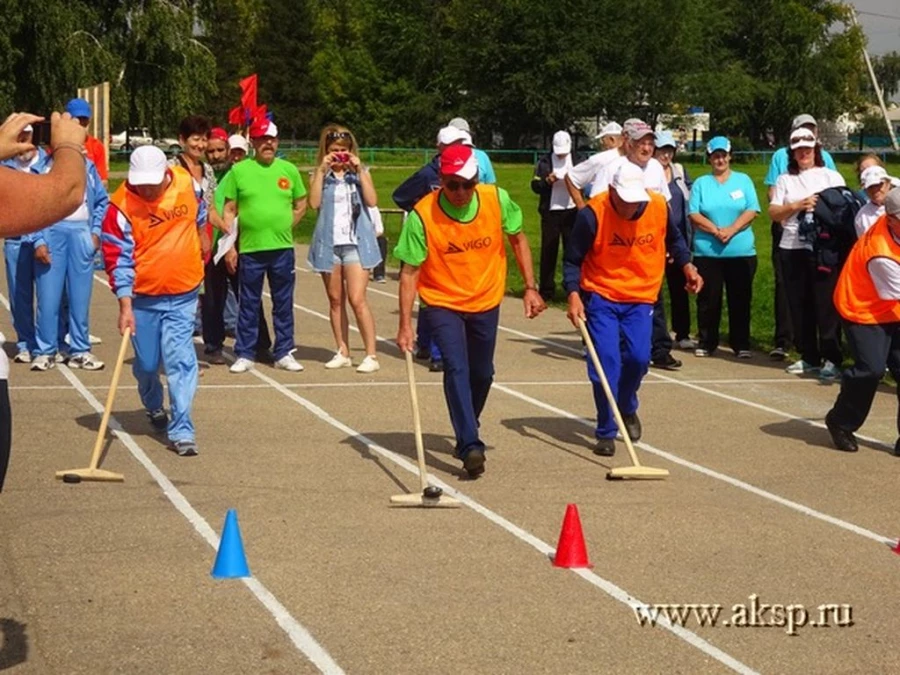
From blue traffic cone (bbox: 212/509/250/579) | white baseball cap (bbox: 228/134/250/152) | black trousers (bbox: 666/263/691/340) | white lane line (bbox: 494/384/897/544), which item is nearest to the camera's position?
blue traffic cone (bbox: 212/509/250/579)

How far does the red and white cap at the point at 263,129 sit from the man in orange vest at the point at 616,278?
4058mm

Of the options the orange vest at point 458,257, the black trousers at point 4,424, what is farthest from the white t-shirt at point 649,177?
the black trousers at point 4,424

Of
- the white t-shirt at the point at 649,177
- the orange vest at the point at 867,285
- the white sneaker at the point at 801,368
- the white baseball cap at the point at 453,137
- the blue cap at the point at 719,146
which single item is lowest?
the white sneaker at the point at 801,368

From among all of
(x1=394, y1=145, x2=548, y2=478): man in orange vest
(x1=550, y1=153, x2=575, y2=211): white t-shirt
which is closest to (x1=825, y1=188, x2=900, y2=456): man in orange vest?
(x1=394, y1=145, x2=548, y2=478): man in orange vest

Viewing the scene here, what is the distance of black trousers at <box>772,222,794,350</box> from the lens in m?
14.9

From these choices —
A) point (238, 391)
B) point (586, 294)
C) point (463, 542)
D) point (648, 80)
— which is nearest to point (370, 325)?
point (238, 391)

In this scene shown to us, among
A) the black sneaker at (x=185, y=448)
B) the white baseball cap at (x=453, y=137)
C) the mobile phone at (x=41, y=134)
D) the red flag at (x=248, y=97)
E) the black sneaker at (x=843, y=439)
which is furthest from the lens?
the red flag at (x=248, y=97)

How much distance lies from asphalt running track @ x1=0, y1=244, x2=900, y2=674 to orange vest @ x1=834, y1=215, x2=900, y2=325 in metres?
0.93

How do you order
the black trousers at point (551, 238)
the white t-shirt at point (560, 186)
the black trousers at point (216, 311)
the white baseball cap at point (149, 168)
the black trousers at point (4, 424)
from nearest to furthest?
1. the black trousers at point (4, 424)
2. the white baseball cap at point (149, 168)
3. the black trousers at point (216, 311)
4. the black trousers at point (551, 238)
5. the white t-shirt at point (560, 186)

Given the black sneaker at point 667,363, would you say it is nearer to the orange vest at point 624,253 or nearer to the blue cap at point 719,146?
the blue cap at point 719,146

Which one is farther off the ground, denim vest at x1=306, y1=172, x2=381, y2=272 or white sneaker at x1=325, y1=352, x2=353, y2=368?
denim vest at x1=306, y1=172, x2=381, y2=272

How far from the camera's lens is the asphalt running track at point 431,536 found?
648 centimetres

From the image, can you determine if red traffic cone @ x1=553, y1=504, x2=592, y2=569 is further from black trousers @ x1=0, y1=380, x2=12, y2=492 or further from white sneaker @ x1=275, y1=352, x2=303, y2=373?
white sneaker @ x1=275, y1=352, x2=303, y2=373

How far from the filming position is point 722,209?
49.7 ft
